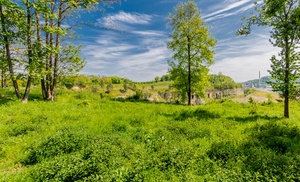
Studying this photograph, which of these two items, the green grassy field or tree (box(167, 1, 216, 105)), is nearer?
the green grassy field

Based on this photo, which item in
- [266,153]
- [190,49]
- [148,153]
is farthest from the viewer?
[190,49]

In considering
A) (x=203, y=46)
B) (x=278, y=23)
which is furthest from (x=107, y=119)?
(x=203, y=46)

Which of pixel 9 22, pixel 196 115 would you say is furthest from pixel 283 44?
pixel 9 22

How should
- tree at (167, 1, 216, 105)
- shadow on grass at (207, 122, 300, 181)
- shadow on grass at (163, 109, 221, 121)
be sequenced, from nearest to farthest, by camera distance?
shadow on grass at (207, 122, 300, 181)
shadow on grass at (163, 109, 221, 121)
tree at (167, 1, 216, 105)

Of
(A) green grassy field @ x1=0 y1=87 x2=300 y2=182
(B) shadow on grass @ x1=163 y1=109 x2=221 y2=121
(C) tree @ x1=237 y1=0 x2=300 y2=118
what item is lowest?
(A) green grassy field @ x1=0 y1=87 x2=300 y2=182

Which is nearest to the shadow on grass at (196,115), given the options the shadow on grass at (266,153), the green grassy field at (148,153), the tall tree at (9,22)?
the green grassy field at (148,153)

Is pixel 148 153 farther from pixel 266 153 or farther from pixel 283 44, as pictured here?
pixel 283 44

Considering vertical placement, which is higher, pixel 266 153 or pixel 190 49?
pixel 190 49

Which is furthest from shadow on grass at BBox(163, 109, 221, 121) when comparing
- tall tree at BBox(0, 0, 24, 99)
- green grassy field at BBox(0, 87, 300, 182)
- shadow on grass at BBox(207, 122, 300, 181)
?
tall tree at BBox(0, 0, 24, 99)

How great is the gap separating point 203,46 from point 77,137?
67.2ft

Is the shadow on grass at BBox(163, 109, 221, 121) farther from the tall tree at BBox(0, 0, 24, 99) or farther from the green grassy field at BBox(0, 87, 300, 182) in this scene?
the tall tree at BBox(0, 0, 24, 99)

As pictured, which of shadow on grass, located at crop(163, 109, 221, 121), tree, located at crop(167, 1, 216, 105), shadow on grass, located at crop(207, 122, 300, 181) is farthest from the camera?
tree, located at crop(167, 1, 216, 105)

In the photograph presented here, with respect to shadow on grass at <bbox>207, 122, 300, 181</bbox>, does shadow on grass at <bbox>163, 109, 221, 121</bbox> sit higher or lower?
higher

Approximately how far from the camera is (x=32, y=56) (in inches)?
583
